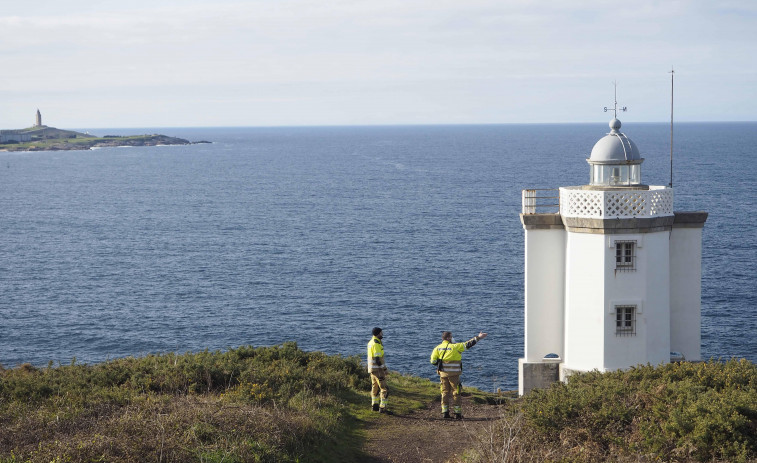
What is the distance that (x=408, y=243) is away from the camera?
66.8 metres

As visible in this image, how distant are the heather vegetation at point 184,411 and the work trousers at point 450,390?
2.00 m

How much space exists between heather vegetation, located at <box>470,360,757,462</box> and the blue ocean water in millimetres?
21397

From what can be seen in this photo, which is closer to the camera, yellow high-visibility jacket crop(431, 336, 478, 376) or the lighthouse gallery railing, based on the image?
yellow high-visibility jacket crop(431, 336, 478, 376)

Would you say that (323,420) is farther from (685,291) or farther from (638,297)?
(685,291)

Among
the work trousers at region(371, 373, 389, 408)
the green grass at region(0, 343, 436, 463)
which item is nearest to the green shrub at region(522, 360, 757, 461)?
the green grass at region(0, 343, 436, 463)

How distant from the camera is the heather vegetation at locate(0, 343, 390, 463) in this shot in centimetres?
1134

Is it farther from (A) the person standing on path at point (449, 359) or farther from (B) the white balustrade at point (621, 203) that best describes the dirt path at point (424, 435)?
(B) the white balustrade at point (621, 203)

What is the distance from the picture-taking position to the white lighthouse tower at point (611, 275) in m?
19.3

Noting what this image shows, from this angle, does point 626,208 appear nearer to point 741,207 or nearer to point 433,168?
point 741,207

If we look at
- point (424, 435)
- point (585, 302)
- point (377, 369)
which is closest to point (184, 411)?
point (377, 369)

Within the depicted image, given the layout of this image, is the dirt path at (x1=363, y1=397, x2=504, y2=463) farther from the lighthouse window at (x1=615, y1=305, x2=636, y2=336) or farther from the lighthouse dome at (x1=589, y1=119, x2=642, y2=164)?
the lighthouse dome at (x1=589, y1=119, x2=642, y2=164)

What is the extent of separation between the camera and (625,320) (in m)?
19.5

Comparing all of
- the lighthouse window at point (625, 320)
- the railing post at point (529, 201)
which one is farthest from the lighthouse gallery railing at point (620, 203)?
the lighthouse window at point (625, 320)

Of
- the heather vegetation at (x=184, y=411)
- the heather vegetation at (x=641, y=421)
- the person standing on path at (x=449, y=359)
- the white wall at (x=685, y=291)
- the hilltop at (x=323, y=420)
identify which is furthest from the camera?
the white wall at (x=685, y=291)
